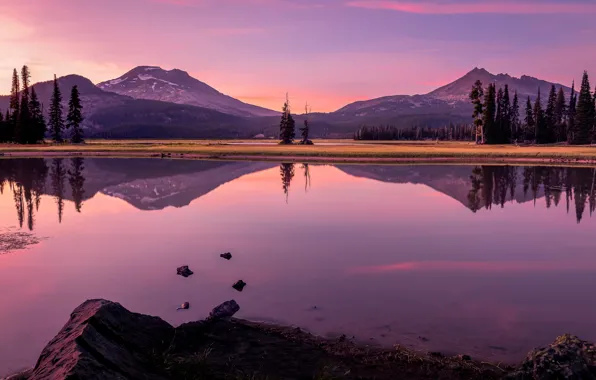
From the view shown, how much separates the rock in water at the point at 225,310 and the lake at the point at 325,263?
0.27m

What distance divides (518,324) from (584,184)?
36.7 metres

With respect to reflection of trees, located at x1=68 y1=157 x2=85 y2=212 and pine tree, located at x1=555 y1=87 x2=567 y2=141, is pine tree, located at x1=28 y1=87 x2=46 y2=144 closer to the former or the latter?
reflection of trees, located at x1=68 y1=157 x2=85 y2=212

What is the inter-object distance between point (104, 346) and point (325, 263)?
32.0ft

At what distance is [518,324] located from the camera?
433 inches

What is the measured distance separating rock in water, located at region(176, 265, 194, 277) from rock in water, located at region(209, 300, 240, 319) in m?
3.53

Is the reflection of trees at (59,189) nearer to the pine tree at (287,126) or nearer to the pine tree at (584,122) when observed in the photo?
the pine tree at (287,126)

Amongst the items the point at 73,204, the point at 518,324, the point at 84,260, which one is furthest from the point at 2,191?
the point at 518,324

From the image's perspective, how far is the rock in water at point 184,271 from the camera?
47.6 ft

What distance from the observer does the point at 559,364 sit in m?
7.54

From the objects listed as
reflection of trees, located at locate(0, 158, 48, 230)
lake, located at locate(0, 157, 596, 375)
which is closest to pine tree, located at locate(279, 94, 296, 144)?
reflection of trees, located at locate(0, 158, 48, 230)

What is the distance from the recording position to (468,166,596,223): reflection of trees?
32031mm

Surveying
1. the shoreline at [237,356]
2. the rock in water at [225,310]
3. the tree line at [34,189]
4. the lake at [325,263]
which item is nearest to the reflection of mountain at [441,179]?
the lake at [325,263]

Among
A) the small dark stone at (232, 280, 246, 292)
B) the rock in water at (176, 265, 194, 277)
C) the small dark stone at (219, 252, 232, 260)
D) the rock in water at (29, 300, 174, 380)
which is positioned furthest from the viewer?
the small dark stone at (219, 252, 232, 260)

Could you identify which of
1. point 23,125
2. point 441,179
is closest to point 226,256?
point 441,179
